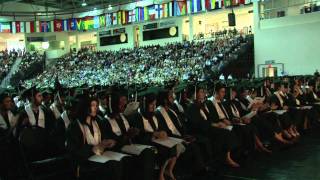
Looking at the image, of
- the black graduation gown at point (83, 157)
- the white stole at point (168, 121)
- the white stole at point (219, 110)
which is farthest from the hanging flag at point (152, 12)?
the black graduation gown at point (83, 157)

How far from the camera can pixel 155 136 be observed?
558cm

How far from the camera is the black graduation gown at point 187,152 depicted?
577 cm

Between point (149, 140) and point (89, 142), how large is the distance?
Answer: 3.09ft

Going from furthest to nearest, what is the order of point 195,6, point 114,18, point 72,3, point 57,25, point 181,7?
1. point 57,25
2. point 72,3
3. point 114,18
4. point 181,7
5. point 195,6

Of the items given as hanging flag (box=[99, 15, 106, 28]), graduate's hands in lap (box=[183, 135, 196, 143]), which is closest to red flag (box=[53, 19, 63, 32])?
hanging flag (box=[99, 15, 106, 28])

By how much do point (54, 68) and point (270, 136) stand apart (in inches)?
1039

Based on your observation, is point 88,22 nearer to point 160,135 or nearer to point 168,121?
point 168,121

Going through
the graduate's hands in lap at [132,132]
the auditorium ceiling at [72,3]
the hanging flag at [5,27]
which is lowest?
the graduate's hands in lap at [132,132]

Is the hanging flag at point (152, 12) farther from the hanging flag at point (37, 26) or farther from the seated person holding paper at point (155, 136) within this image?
the seated person holding paper at point (155, 136)

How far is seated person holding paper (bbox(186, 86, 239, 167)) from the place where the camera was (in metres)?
6.31

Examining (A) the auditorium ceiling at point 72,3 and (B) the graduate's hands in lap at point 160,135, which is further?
(A) the auditorium ceiling at point 72,3

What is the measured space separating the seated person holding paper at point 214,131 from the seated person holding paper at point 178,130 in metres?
0.22

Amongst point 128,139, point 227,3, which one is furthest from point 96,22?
point 128,139

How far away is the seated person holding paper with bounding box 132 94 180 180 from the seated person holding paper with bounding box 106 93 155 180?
0.54 feet
